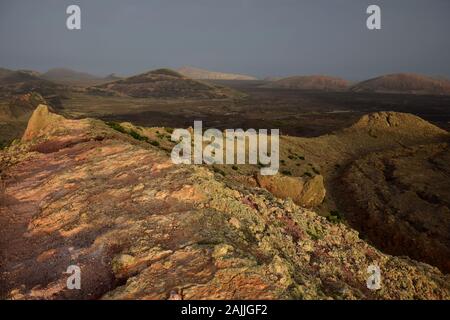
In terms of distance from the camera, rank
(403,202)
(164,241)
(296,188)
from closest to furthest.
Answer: (164,241) < (296,188) < (403,202)

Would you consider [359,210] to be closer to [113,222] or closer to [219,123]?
[113,222]

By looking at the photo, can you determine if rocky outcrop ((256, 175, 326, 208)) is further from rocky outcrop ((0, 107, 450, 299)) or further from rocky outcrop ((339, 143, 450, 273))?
rocky outcrop ((0, 107, 450, 299))

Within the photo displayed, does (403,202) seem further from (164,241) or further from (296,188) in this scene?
(164,241)

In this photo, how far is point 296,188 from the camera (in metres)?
26.2

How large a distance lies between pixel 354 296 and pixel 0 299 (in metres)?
8.51

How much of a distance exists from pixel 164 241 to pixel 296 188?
17.7 meters

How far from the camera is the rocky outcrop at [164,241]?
8352 millimetres

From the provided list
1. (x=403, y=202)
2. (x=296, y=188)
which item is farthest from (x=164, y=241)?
(x=403, y=202)

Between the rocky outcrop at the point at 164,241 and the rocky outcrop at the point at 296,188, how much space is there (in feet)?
31.6

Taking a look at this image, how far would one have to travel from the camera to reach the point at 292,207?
569 inches

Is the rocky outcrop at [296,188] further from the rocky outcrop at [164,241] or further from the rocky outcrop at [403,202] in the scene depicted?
the rocky outcrop at [164,241]

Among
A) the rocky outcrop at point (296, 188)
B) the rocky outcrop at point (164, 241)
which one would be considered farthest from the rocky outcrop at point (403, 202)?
the rocky outcrop at point (164, 241)

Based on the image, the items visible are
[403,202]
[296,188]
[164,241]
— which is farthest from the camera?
[403,202]
